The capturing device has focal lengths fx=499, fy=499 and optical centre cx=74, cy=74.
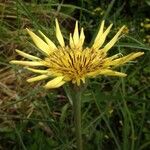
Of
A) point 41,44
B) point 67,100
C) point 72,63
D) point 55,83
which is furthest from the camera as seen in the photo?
point 67,100

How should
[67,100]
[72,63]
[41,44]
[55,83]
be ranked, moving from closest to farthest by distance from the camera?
[55,83] → [72,63] → [41,44] → [67,100]

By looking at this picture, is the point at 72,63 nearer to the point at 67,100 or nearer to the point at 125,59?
the point at 125,59

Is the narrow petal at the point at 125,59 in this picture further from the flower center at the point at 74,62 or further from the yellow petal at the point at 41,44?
the yellow petal at the point at 41,44

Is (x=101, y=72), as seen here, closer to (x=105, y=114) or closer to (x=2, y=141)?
(x=105, y=114)

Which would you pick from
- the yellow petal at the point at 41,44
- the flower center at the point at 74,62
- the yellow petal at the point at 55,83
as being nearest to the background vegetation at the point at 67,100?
the yellow petal at the point at 41,44

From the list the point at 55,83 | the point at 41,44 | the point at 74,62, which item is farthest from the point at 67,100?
the point at 55,83

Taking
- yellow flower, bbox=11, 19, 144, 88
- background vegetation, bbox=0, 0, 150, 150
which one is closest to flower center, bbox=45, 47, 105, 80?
yellow flower, bbox=11, 19, 144, 88
